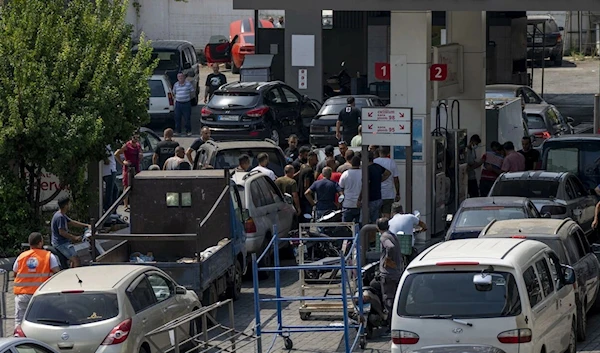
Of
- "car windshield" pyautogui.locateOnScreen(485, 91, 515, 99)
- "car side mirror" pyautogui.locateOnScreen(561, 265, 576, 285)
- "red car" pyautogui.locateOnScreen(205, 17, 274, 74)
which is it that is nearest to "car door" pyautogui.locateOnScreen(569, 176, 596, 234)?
"car side mirror" pyautogui.locateOnScreen(561, 265, 576, 285)

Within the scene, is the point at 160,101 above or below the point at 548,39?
below

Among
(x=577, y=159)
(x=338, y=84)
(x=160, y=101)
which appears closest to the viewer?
(x=577, y=159)

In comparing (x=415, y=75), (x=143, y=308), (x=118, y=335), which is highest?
(x=415, y=75)

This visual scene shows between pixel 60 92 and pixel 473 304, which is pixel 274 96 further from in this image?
pixel 473 304

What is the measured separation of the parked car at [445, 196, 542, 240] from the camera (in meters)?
17.6

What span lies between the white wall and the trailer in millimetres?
33144

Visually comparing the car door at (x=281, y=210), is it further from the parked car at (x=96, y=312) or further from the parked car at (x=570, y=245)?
the parked car at (x=96, y=312)

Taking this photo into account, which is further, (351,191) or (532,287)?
(351,191)

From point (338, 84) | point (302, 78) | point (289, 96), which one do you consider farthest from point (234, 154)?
point (338, 84)

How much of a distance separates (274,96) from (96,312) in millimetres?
19188

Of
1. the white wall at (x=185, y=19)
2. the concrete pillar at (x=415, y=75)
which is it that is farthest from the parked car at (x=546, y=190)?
the white wall at (x=185, y=19)

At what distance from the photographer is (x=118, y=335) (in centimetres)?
1271

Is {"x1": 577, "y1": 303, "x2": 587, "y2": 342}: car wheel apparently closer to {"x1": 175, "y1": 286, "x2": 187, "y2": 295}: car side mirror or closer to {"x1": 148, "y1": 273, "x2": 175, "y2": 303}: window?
{"x1": 175, "y1": 286, "x2": 187, "y2": 295}: car side mirror

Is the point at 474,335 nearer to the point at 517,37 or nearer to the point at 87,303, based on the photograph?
the point at 87,303
